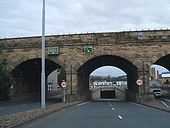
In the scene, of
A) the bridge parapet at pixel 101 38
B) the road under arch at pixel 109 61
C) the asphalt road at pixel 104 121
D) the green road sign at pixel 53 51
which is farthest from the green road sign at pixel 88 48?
the asphalt road at pixel 104 121

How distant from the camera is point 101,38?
4334 cm

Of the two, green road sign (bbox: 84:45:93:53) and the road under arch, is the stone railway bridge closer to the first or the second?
green road sign (bbox: 84:45:93:53)

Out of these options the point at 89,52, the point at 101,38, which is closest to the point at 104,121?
the point at 89,52

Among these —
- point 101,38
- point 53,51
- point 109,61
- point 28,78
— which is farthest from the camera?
point 109,61

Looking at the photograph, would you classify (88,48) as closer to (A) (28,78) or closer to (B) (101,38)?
(B) (101,38)

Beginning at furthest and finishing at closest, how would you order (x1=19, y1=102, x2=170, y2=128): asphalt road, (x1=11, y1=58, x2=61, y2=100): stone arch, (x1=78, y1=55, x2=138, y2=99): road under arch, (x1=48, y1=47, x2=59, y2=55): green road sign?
(x1=11, y1=58, x2=61, y2=100): stone arch < (x1=78, y1=55, x2=138, y2=99): road under arch < (x1=48, y1=47, x2=59, y2=55): green road sign < (x1=19, y1=102, x2=170, y2=128): asphalt road

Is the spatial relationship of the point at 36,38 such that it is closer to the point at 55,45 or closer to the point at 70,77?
the point at 55,45

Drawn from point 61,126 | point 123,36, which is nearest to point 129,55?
point 123,36

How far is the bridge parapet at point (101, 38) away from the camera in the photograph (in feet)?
138

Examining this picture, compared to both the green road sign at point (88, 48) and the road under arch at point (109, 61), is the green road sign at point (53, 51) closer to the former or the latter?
the green road sign at point (88, 48)

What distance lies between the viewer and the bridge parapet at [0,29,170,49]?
4213 centimetres

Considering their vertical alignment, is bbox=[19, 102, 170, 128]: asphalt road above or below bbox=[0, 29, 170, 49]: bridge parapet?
below

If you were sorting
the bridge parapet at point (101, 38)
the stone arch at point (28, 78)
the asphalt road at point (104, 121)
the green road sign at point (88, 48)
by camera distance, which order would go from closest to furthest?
the asphalt road at point (104, 121)
the bridge parapet at point (101, 38)
the green road sign at point (88, 48)
the stone arch at point (28, 78)

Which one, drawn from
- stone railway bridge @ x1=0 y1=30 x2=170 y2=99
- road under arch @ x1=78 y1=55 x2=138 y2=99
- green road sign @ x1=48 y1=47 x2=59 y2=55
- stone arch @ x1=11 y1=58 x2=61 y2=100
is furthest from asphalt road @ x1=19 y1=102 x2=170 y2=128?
stone arch @ x1=11 y1=58 x2=61 y2=100
